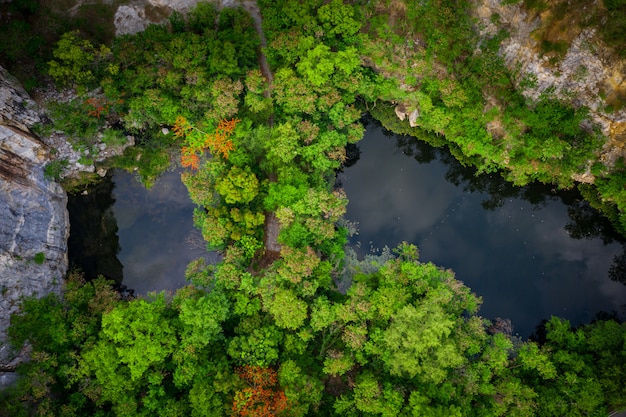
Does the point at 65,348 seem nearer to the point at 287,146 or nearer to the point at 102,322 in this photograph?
the point at 102,322

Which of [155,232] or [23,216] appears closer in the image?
[23,216]

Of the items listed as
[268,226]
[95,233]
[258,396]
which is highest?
[268,226]

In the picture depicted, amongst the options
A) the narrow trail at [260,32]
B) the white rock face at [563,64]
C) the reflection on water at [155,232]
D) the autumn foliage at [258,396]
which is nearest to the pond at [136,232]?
the reflection on water at [155,232]

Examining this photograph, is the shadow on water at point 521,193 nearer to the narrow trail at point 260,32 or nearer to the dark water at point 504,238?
the dark water at point 504,238

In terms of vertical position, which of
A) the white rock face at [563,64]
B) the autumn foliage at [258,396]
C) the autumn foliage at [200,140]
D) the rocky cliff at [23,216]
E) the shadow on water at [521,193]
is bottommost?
the autumn foliage at [258,396]

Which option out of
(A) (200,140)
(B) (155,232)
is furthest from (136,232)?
(A) (200,140)

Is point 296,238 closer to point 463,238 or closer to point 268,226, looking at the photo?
point 268,226

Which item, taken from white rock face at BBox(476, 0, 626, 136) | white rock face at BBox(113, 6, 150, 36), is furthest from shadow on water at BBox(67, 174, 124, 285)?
white rock face at BBox(476, 0, 626, 136)

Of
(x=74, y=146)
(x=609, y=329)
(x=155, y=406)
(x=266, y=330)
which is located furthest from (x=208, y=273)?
(x=609, y=329)
